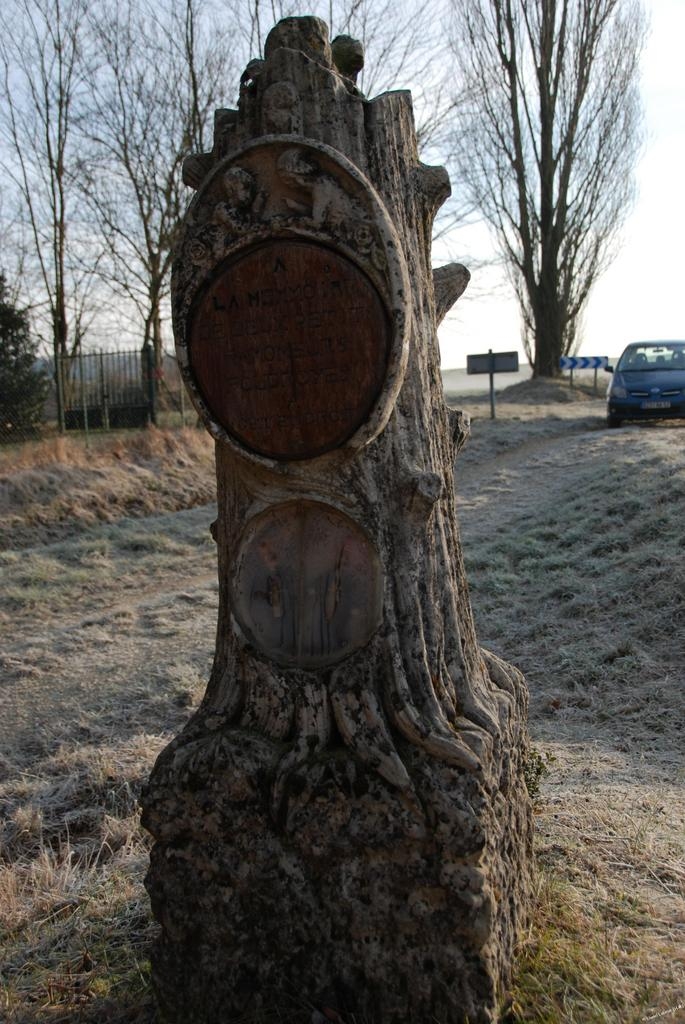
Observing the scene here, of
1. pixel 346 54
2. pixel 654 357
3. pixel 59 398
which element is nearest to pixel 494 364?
pixel 654 357

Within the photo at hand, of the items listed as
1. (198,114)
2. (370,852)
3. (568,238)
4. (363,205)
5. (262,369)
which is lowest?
(370,852)

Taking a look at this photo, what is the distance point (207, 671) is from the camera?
5863 mm

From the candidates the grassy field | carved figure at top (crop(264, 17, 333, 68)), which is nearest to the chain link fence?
the grassy field

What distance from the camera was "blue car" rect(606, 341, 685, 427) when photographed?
13.5m

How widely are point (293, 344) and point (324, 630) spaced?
733mm

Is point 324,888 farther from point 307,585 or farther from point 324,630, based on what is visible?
point 307,585

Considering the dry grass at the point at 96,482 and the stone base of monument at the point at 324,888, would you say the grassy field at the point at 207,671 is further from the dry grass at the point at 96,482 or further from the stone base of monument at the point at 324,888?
the stone base of monument at the point at 324,888

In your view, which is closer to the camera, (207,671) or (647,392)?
(207,671)

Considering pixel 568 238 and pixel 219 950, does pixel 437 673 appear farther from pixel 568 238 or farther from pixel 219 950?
pixel 568 238

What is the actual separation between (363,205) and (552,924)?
203 centimetres

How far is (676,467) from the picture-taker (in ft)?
28.2

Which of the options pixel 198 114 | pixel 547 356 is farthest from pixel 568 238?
pixel 198 114

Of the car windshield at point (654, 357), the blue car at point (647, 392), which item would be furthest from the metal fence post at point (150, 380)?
the car windshield at point (654, 357)

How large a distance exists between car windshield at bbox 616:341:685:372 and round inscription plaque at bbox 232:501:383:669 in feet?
42.4
